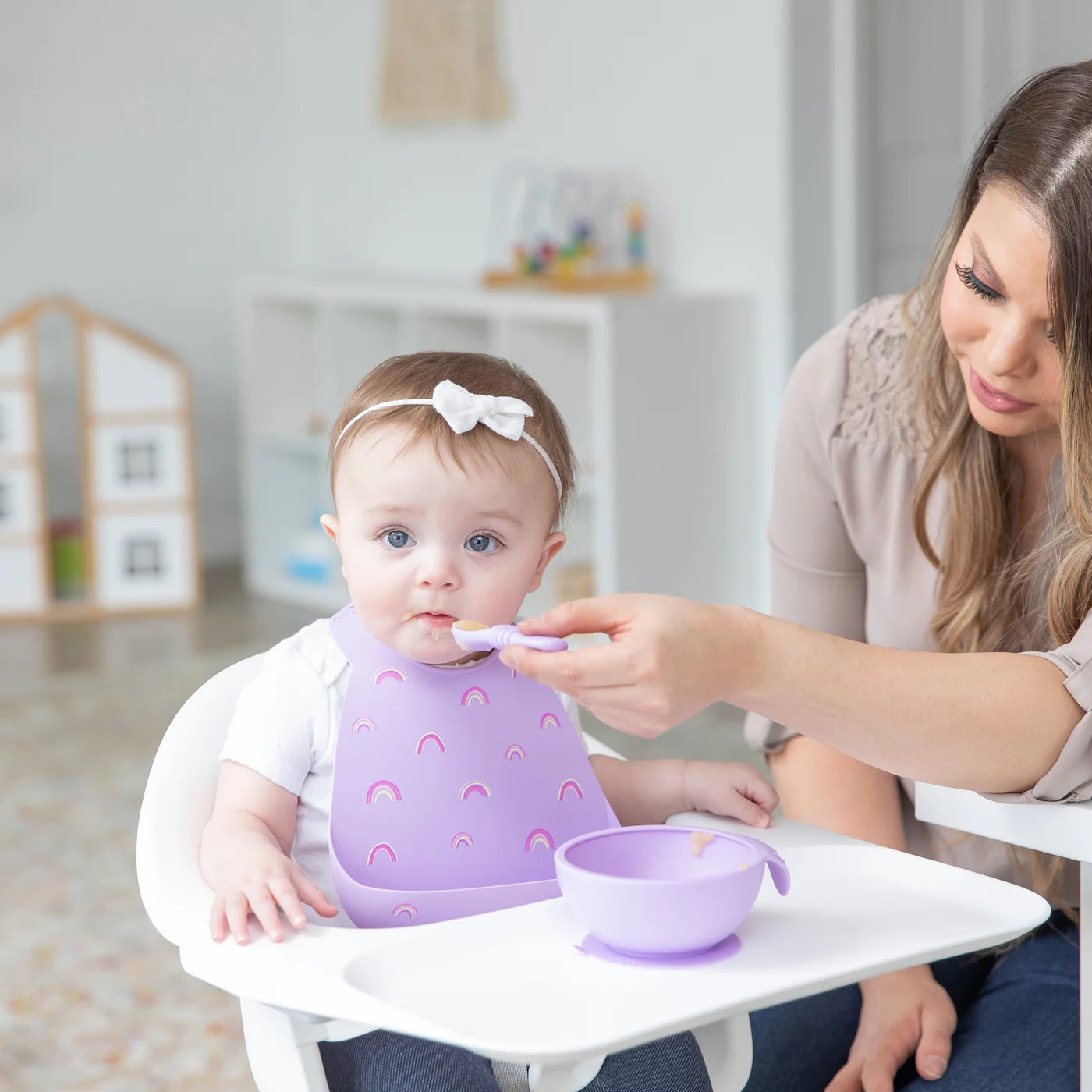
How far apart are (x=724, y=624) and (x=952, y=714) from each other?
0.17 metres

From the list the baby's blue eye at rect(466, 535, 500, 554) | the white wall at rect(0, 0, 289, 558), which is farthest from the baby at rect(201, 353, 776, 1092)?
the white wall at rect(0, 0, 289, 558)

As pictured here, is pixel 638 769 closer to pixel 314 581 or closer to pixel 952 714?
pixel 952 714

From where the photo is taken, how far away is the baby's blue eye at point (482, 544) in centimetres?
103

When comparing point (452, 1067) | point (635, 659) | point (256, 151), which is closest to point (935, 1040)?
point (452, 1067)

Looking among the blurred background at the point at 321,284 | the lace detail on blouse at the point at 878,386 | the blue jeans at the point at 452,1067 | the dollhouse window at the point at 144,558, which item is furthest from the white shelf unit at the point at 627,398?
the blue jeans at the point at 452,1067

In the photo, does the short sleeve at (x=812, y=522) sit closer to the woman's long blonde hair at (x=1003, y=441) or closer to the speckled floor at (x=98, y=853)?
the woman's long blonde hair at (x=1003, y=441)

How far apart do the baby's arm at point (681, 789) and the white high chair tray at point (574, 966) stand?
132 mm

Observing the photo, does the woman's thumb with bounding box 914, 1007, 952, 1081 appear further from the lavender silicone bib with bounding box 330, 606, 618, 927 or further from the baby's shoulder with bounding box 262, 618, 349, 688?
the baby's shoulder with bounding box 262, 618, 349, 688

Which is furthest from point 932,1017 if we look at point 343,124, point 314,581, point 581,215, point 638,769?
point 343,124

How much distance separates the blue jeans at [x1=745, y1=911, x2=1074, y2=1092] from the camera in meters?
1.07

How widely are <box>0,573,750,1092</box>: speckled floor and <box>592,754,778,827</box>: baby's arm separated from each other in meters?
0.97

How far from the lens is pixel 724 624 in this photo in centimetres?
88

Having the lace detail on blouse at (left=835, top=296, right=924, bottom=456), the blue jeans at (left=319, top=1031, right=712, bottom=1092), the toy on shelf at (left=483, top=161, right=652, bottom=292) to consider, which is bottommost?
the blue jeans at (left=319, top=1031, right=712, bottom=1092)

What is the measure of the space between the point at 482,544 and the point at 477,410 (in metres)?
0.09
